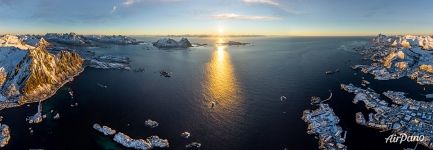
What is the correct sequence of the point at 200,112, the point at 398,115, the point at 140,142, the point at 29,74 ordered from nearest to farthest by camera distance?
the point at 140,142, the point at 398,115, the point at 200,112, the point at 29,74

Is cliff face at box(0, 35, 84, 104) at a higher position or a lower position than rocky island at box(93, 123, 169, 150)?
higher

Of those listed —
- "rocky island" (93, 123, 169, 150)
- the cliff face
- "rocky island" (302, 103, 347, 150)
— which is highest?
the cliff face

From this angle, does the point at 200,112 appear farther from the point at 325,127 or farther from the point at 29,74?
the point at 29,74

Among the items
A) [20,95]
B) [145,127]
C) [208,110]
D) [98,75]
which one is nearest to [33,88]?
[20,95]

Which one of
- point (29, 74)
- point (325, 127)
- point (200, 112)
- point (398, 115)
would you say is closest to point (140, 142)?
point (200, 112)

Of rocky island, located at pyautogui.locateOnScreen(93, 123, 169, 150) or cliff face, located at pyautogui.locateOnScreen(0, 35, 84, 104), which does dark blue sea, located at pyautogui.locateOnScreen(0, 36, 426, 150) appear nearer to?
rocky island, located at pyautogui.locateOnScreen(93, 123, 169, 150)

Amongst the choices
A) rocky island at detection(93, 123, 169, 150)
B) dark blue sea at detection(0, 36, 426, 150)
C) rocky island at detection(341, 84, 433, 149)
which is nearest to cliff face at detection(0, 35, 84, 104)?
dark blue sea at detection(0, 36, 426, 150)

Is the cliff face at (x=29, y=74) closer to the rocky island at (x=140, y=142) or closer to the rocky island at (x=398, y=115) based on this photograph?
the rocky island at (x=140, y=142)

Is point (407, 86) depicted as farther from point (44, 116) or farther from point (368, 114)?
point (44, 116)
